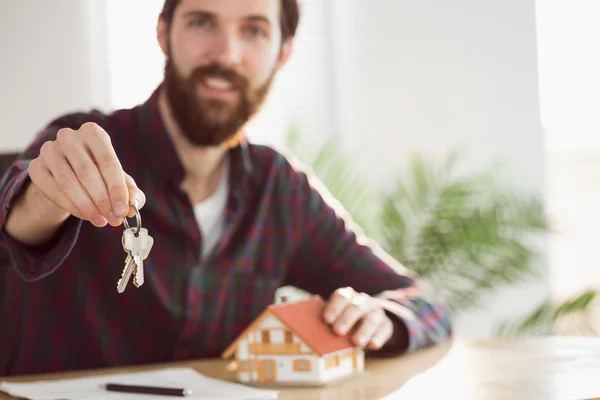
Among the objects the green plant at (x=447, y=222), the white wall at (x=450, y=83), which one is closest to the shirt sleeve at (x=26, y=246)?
the green plant at (x=447, y=222)

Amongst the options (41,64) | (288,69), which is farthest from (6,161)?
(288,69)

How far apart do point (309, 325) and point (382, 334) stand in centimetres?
18

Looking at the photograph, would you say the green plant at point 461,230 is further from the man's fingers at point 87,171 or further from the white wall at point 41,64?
the man's fingers at point 87,171

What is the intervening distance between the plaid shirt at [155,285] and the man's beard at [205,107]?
5 cm

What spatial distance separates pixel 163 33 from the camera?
6.11 ft

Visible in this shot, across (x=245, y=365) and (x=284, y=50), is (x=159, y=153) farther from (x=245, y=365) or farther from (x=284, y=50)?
(x=245, y=365)

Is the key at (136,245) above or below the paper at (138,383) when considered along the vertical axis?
above

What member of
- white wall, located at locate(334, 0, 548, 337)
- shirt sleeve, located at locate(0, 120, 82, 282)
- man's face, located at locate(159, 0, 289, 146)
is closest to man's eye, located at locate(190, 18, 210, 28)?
man's face, located at locate(159, 0, 289, 146)

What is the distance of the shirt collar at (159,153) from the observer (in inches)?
67.8

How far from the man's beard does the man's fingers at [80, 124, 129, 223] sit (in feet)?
2.26

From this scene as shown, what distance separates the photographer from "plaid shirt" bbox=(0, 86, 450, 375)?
5.55 ft

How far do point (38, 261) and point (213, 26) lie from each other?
669 millimetres

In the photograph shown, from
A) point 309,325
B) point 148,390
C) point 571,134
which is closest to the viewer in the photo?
point 148,390

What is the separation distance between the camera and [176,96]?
5.85ft
